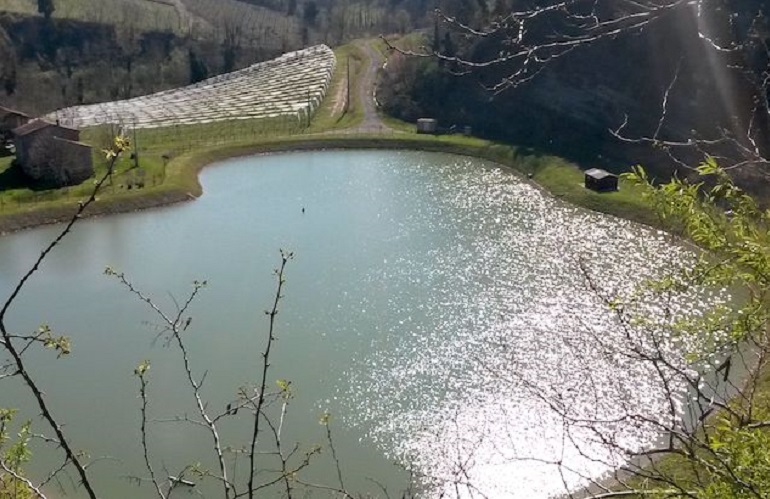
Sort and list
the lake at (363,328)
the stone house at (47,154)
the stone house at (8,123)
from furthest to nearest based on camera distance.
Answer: the stone house at (8,123) < the stone house at (47,154) < the lake at (363,328)

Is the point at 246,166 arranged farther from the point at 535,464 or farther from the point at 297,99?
the point at 535,464

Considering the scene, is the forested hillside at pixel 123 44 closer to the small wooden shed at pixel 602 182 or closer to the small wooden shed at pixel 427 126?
the small wooden shed at pixel 427 126

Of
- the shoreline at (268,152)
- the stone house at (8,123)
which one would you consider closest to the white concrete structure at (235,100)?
the stone house at (8,123)

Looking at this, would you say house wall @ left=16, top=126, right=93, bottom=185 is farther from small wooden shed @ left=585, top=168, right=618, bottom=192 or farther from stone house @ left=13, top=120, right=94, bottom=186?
small wooden shed @ left=585, top=168, right=618, bottom=192

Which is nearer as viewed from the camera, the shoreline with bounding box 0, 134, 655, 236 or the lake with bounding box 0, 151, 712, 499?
the lake with bounding box 0, 151, 712, 499

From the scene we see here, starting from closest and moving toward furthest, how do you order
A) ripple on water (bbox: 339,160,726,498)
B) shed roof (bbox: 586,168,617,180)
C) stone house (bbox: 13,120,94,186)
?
ripple on water (bbox: 339,160,726,498) < shed roof (bbox: 586,168,617,180) < stone house (bbox: 13,120,94,186)

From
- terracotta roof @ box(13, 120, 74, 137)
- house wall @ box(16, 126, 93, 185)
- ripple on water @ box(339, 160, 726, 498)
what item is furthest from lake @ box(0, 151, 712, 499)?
terracotta roof @ box(13, 120, 74, 137)

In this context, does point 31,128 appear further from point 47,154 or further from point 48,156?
point 48,156
